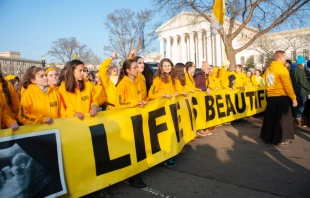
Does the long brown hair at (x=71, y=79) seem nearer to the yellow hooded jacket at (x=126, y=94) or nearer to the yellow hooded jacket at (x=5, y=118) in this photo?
the yellow hooded jacket at (x=126, y=94)

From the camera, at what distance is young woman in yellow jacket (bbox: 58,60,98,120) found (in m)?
3.80

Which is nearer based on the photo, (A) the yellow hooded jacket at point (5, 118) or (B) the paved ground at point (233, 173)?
(A) the yellow hooded jacket at point (5, 118)

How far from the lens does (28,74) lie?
3861 mm

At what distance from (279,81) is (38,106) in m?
4.71

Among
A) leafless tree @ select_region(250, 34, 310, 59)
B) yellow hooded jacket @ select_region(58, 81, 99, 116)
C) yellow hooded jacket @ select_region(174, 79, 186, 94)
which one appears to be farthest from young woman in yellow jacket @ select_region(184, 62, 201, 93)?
leafless tree @ select_region(250, 34, 310, 59)

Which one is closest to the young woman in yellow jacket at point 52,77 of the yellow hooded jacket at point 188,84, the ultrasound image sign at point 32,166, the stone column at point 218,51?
the ultrasound image sign at point 32,166

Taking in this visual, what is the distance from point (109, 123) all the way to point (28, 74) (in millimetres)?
1373

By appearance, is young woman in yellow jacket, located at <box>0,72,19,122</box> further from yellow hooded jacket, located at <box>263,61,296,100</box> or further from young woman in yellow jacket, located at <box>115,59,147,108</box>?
yellow hooded jacket, located at <box>263,61,296,100</box>

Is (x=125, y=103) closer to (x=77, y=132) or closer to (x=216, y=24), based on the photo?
(x=77, y=132)

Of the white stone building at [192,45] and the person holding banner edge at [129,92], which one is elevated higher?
the white stone building at [192,45]

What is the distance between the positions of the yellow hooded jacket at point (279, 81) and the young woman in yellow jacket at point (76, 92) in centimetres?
392

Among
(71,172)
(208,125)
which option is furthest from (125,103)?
(208,125)

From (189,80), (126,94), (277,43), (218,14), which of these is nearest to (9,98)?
(126,94)

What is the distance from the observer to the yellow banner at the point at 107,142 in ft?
10.0
